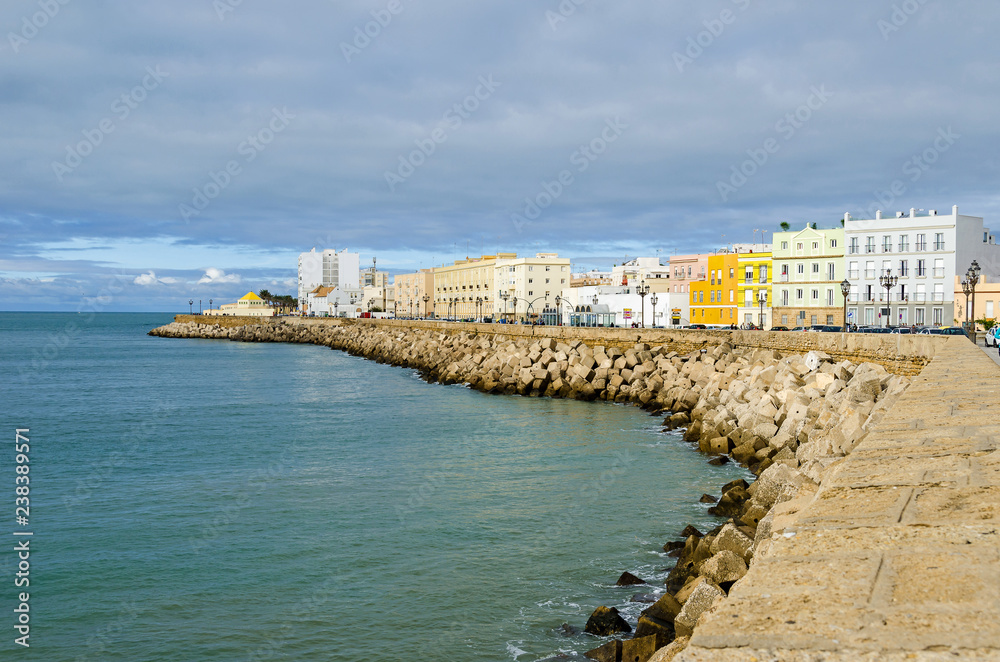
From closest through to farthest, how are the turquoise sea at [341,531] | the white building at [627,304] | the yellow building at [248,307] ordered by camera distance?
the turquoise sea at [341,531] → the white building at [627,304] → the yellow building at [248,307]

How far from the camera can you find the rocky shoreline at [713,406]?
7945 millimetres

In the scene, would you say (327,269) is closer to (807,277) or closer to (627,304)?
(627,304)

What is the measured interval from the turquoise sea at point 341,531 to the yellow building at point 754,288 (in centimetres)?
3624

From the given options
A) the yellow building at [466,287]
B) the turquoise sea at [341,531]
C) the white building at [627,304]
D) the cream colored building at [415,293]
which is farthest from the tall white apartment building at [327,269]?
the turquoise sea at [341,531]

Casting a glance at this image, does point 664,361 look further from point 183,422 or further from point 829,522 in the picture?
point 829,522

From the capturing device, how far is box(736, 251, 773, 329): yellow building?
193 feet

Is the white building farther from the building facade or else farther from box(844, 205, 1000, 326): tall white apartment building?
box(844, 205, 1000, 326): tall white apartment building

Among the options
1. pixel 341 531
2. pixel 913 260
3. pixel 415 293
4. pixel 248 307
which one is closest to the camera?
pixel 341 531

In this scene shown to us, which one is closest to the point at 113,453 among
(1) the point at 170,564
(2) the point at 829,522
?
(1) the point at 170,564

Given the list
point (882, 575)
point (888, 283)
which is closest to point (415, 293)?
point (888, 283)

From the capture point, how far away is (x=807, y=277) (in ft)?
185

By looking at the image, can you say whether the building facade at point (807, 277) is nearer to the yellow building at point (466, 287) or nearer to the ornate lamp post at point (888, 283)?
the ornate lamp post at point (888, 283)

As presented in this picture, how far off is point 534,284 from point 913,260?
5007cm

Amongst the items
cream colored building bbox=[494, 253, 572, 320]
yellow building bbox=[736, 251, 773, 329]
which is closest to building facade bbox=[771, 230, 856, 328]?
yellow building bbox=[736, 251, 773, 329]
